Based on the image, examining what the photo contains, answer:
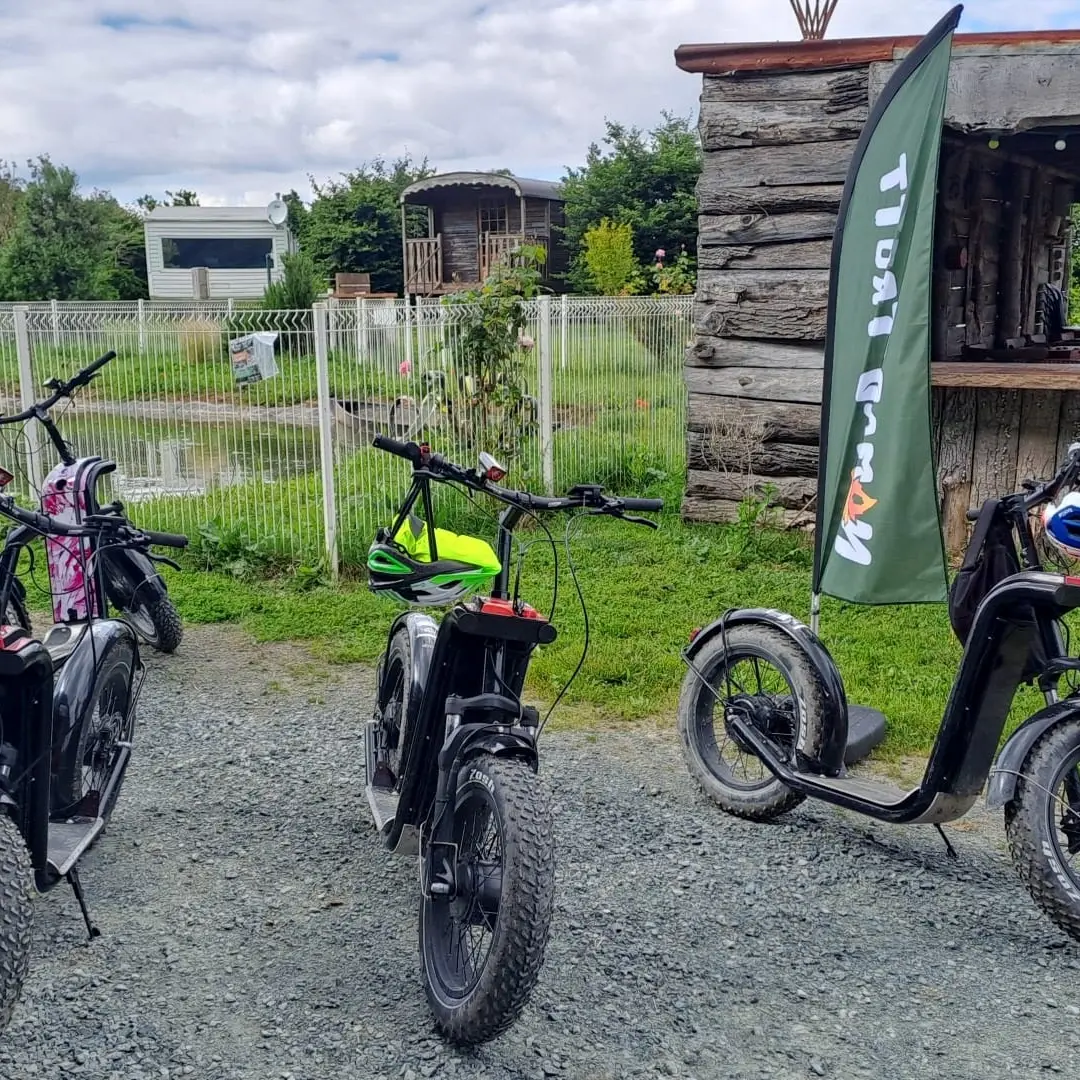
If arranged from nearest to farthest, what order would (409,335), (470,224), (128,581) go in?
(128,581), (409,335), (470,224)

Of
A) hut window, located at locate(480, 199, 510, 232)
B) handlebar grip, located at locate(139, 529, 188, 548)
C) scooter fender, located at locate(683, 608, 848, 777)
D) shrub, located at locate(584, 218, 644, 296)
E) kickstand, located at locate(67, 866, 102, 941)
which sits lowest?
kickstand, located at locate(67, 866, 102, 941)

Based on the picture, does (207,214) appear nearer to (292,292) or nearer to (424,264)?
(424,264)

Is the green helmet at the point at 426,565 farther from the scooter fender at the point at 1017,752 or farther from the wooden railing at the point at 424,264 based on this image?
the wooden railing at the point at 424,264

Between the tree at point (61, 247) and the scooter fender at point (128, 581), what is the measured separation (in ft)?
91.9

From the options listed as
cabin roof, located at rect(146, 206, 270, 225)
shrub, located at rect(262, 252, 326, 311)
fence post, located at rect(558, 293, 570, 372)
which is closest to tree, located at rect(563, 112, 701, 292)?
shrub, located at rect(262, 252, 326, 311)

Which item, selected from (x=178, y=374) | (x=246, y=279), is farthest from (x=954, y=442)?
(x=246, y=279)

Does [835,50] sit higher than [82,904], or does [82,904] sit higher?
[835,50]

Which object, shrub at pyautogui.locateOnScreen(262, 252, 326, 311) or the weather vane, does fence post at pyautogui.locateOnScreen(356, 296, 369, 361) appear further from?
shrub at pyautogui.locateOnScreen(262, 252, 326, 311)

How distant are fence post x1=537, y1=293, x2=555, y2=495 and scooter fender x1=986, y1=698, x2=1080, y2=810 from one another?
21.1ft

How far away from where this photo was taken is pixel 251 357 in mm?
7574

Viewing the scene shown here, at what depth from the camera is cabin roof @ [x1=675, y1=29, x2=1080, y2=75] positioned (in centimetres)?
667

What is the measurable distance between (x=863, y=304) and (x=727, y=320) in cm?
420

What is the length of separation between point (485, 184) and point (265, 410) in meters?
23.9

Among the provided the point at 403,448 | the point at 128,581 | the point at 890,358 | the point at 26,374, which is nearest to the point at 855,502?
the point at 890,358
